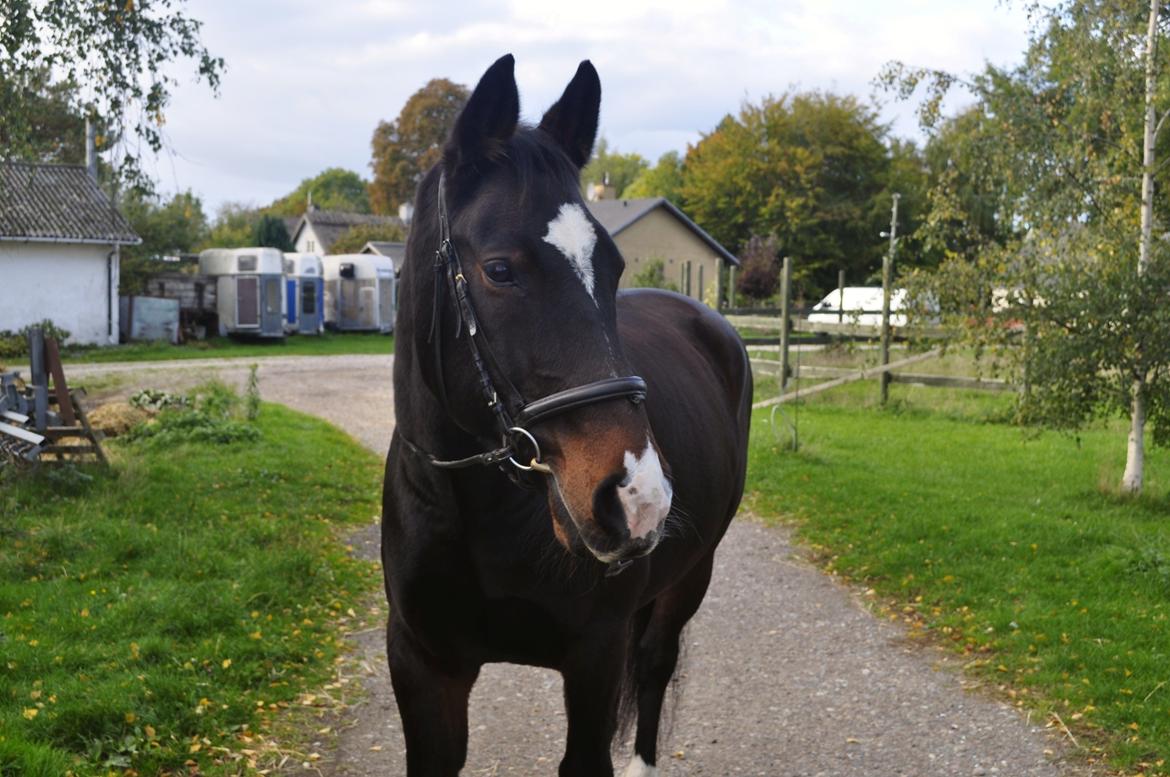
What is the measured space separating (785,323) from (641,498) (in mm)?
14968

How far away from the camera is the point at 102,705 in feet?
14.0

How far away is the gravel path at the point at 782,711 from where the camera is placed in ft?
14.3

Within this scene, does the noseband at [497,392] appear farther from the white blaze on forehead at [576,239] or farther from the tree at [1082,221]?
the tree at [1082,221]

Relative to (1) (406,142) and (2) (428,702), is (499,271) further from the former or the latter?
(1) (406,142)

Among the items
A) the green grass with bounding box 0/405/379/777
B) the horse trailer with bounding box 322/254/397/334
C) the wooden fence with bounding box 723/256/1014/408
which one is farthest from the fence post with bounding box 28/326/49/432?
the horse trailer with bounding box 322/254/397/334

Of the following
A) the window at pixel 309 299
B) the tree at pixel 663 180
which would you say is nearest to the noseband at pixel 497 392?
the window at pixel 309 299

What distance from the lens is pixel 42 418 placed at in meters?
8.87

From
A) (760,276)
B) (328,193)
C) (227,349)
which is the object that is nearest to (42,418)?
(227,349)

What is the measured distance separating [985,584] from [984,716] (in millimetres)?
2055

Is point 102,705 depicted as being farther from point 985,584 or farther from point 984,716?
point 985,584

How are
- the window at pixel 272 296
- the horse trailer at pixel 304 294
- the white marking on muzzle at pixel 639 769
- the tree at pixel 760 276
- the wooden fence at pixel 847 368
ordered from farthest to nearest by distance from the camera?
the tree at pixel 760 276
the horse trailer at pixel 304 294
the window at pixel 272 296
the wooden fence at pixel 847 368
the white marking on muzzle at pixel 639 769

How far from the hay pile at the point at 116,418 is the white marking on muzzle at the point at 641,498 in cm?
1128

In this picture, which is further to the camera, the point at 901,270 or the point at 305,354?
the point at 305,354

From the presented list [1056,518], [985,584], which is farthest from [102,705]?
[1056,518]
